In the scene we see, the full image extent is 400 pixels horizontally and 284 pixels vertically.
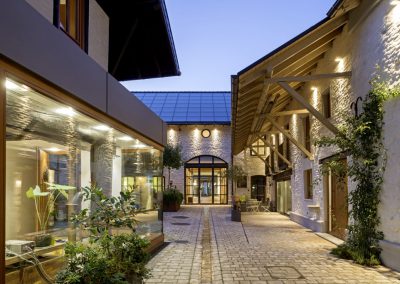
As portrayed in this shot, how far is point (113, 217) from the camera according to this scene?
4.77 m

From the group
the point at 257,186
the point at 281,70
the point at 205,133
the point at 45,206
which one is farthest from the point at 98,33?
the point at 257,186

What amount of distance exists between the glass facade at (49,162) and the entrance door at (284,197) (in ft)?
45.0

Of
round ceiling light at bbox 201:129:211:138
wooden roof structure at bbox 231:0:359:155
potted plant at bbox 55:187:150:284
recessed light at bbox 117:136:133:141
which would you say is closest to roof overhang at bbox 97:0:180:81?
wooden roof structure at bbox 231:0:359:155

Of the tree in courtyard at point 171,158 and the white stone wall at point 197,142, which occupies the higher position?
the white stone wall at point 197,142

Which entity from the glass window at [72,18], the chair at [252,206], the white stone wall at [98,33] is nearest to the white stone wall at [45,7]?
the glass window at [72,18]

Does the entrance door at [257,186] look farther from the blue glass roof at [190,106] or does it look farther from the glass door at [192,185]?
the blue glass roof at [190,106]

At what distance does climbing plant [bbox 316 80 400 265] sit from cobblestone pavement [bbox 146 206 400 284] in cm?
41

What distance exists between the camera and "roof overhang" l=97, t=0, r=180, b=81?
356 inches

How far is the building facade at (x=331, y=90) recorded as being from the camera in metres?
7.30

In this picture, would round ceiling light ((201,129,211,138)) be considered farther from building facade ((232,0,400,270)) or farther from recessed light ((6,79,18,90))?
recessed light ((6,79,18,90))

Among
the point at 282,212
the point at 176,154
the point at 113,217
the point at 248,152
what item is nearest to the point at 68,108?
the point at 113,217

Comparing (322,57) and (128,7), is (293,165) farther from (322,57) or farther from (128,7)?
(128,7)

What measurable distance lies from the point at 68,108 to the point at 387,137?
538 cm

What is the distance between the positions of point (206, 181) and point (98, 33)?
21.6 meters
